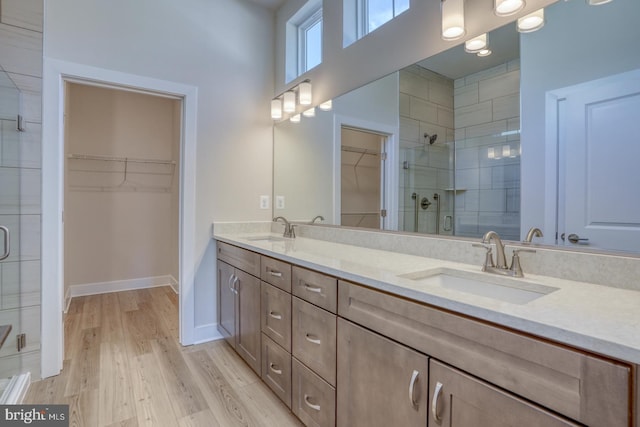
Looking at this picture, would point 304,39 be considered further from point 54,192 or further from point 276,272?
point 54,192

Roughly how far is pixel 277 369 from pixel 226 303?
86 centimetres

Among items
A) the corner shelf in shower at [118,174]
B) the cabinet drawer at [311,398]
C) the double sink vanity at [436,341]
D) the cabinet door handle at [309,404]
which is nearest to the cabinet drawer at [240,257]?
the double sink vanity at [436,341]

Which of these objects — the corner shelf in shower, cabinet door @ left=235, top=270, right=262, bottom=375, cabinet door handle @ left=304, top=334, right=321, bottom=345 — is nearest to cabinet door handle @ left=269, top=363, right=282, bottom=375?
cabinet door @ left=235, top=270, right=262, bottom=375

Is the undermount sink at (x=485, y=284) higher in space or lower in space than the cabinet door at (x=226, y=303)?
higher

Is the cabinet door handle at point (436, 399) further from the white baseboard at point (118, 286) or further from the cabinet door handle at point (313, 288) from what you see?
the white baseboard at point (118, 286)

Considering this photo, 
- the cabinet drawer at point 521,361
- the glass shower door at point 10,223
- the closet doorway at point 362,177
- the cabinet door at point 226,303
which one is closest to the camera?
the cabinet drawer at point 521,361

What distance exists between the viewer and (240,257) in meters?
2.13

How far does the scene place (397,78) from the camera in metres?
1.79

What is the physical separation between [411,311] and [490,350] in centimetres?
24

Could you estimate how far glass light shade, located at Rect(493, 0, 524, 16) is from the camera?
1239 millimetres

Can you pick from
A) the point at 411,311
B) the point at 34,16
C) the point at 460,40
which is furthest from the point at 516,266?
the point at 34,16

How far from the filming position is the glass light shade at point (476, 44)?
1.39 meters

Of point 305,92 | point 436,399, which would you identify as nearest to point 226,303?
point 305,92

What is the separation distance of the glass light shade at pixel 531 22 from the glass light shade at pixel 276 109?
6.06ft
